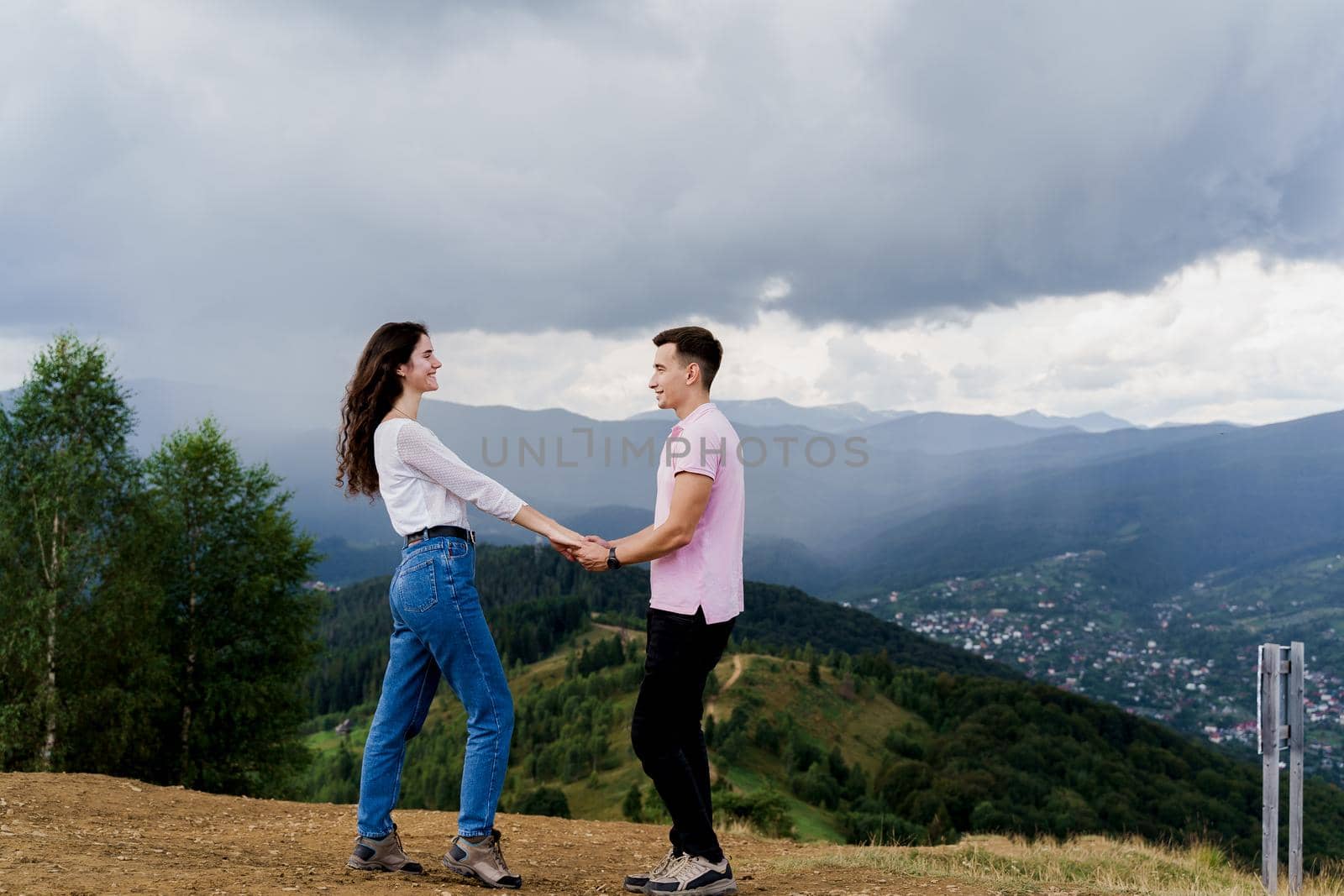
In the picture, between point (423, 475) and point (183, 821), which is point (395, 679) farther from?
point (183, 821)

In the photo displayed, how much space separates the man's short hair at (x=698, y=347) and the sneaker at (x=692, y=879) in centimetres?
287

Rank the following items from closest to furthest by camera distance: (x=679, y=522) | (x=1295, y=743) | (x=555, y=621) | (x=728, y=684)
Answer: (x=679, y=522) < (x=1295, y=743) < (x=728, y=684) < (x=555, y=621)

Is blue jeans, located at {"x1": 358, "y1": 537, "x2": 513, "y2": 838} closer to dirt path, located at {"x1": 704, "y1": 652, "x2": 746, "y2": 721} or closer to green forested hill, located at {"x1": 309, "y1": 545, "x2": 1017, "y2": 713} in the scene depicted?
dirt path, located at {"x1": 704, "y1": 652, "x2": 746, "y2": 721}

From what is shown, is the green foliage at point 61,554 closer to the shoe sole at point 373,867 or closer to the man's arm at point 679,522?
the shoe sole at point 373,867

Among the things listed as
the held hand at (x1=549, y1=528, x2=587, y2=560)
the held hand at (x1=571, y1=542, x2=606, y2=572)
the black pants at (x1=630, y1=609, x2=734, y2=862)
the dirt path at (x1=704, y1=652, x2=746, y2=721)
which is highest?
the held hand at (x1=549, y1=528, x2=587, y2=560)

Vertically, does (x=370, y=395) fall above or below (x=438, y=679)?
above

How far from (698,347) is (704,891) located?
10.7ft

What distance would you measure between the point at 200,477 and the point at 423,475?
20.9 meters

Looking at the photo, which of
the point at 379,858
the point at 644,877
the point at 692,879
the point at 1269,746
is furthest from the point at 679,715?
the point at 1269,746

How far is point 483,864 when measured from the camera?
555 cm

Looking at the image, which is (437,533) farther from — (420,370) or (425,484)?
(420,370)

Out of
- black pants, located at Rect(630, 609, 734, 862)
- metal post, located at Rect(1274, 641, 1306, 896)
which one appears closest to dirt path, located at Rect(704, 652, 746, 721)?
metal post, located at Rect(1274, 641, 1306, 896)

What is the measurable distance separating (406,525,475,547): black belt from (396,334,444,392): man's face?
853 millimetres

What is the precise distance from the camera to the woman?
5.35m
